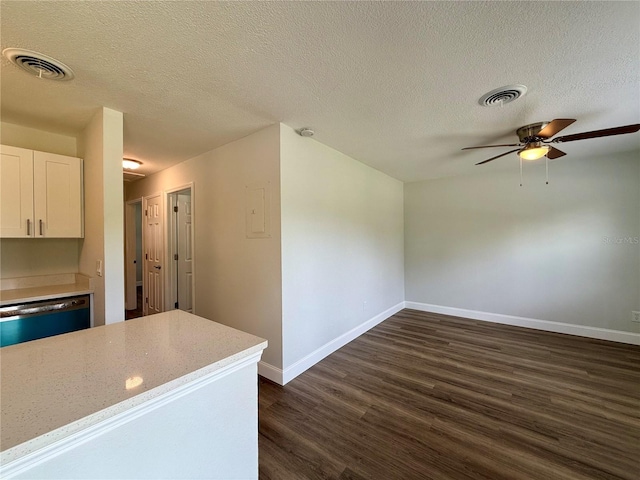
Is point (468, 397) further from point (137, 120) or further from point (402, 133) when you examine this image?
point (137, 120)

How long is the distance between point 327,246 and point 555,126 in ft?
7.56

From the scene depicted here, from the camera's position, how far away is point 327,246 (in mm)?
3107

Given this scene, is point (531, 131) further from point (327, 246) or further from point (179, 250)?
point (179, 250)

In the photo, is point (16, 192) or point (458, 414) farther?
point (16, 192)

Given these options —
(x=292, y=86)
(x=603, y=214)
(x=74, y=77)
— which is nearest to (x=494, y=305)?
(x=603, y=214)

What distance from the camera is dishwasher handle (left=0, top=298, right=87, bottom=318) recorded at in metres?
2.02

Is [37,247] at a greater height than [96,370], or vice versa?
[37,247]

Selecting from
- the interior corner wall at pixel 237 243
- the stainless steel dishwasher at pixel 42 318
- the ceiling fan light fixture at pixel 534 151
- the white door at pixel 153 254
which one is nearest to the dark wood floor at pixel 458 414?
the interior corner wall at pixel 237 243

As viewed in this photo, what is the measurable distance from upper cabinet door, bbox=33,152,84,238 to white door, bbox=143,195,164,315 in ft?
5.23

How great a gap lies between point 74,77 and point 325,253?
251 centimetres

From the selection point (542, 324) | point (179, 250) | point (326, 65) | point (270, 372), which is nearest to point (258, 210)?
point (326, 65)

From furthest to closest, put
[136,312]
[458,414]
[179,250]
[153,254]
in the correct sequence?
[136,312] → [153,254] → [179,250] → [458,414]

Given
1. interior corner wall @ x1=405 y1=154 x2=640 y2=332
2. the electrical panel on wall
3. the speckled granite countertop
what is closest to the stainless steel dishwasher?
the speckled granite countertop

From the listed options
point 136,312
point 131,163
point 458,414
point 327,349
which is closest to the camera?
point 458,414
